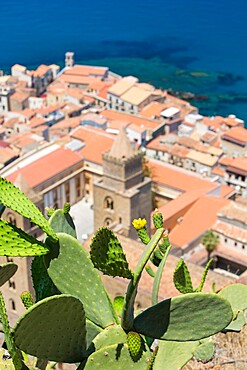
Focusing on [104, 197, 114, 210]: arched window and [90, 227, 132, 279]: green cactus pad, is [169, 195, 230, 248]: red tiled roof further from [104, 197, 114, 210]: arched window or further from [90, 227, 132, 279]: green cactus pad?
[90, 227, 132, 279]: green cactus pad

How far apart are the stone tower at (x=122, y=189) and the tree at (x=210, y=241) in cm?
234

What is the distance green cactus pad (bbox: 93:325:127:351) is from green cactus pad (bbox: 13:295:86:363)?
89 mm

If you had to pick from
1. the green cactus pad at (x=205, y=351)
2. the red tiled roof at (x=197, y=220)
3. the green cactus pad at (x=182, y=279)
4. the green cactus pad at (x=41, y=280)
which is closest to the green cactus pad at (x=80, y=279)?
the green cactus pad at (x=41, y=280)

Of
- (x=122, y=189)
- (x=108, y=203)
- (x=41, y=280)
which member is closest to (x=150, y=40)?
(x=108, y=203)

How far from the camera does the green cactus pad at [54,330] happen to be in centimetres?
263

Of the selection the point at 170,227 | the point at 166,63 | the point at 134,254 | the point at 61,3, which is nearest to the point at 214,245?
the point at 170,227

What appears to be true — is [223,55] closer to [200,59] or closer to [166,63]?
[200,59]

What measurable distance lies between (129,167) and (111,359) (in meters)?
16.9

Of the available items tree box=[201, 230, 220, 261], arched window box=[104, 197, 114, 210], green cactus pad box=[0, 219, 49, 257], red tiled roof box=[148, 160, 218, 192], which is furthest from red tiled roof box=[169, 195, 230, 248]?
green cactus pad box=[0, 219, 49, 257]

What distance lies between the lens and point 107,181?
2044 centimetres

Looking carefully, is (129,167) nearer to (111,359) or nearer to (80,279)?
(80,279)

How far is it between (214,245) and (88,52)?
176ft

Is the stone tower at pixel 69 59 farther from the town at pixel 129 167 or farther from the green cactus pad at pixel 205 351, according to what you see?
the green cactus pad at pixel 205 351

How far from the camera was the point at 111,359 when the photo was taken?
2.99 meters
